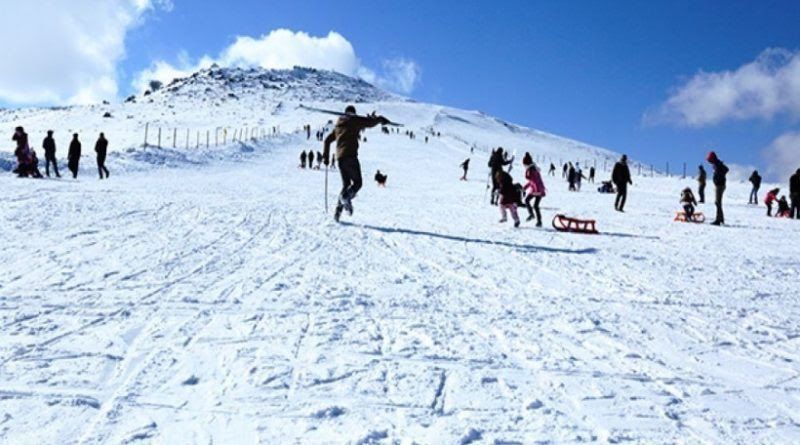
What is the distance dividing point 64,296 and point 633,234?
34.6ft

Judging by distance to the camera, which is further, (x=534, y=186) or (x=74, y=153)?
(x=74, y=153)

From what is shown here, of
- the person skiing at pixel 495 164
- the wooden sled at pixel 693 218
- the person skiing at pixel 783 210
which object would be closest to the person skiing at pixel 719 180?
the wooden sled at pixel 693 218

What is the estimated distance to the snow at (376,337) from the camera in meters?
3.10

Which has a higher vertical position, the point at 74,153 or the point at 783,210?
the point at 74,153

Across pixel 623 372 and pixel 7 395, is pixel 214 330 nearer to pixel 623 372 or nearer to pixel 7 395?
pixel 7 395

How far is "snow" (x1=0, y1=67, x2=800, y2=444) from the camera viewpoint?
3.10 m

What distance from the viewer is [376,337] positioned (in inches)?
175

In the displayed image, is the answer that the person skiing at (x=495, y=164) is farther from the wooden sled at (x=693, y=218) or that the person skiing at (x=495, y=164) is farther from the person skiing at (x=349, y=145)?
the person skiing at (x=349, y=145)

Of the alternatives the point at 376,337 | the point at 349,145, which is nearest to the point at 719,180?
the point at 349,145

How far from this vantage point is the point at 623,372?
12.9 feet

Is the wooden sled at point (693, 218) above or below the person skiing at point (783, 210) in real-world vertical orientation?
below

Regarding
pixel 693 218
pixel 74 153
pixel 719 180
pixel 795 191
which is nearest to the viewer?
pixel 719 180

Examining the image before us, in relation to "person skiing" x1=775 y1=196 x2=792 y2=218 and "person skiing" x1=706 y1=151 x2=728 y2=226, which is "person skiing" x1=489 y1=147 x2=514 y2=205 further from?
"person skiing" x1=775 y1=196 x2=792 y2=218

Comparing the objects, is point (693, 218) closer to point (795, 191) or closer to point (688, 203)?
point (688, 203)
